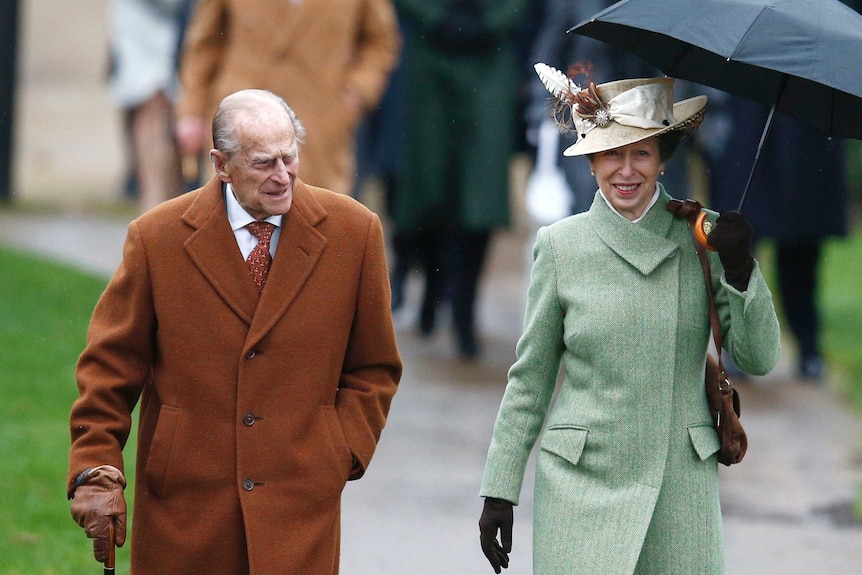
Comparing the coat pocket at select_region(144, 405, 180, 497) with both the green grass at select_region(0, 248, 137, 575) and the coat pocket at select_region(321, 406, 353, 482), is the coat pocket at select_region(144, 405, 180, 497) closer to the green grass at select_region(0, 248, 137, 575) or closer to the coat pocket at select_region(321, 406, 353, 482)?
the coat pocket at select_region(321, 406, 353, 482)

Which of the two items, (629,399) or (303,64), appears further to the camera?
(303,64)

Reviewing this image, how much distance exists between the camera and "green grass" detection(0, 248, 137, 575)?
654 centimetres

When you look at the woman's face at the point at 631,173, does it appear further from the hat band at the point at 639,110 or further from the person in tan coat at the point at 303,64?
the person in tan coat at the point at 303,64

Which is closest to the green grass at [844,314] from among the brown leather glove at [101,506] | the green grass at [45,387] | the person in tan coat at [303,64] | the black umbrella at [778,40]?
the green grass at [45,387]

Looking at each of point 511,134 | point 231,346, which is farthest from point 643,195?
point 511,134

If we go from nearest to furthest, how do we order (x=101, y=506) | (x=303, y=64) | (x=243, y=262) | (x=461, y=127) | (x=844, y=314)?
1. (x=101, y=506)
2. (x=243, y=262)
3. (x=303, y=64)
4. (x=461, y=127)
5. (x=844, y=314)

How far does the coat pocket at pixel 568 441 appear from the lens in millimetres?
4379

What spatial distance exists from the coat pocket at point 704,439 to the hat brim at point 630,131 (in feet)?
2.30

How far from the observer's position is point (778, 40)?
164 inches

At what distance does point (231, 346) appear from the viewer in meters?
4.35

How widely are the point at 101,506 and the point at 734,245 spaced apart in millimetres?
1593

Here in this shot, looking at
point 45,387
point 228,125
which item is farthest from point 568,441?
point 45,387

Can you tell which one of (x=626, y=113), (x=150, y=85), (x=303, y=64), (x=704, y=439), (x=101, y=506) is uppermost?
(x=150, y=85)

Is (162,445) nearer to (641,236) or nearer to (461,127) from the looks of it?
(641,236)
